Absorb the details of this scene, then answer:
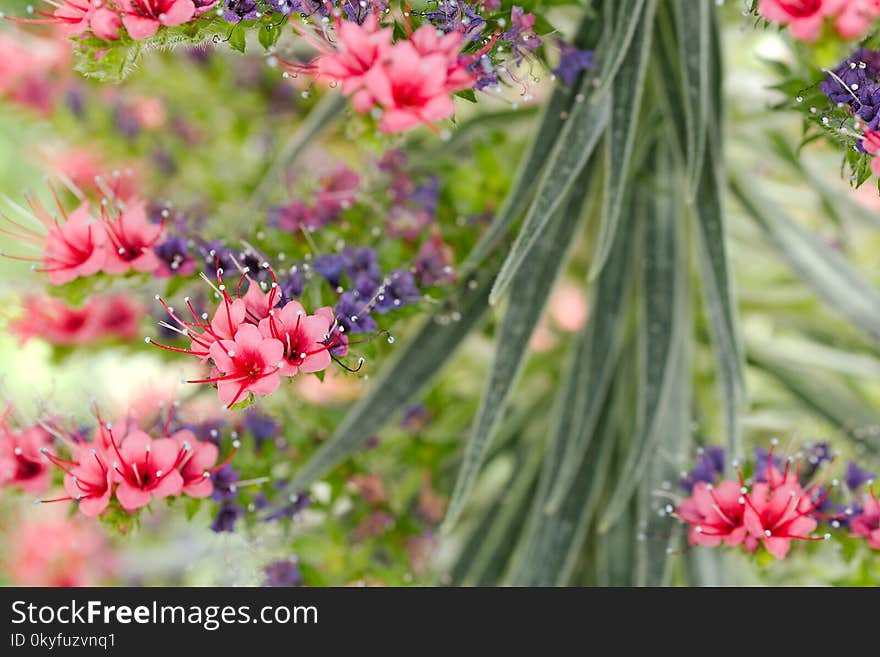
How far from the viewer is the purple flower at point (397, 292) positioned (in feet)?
2.21

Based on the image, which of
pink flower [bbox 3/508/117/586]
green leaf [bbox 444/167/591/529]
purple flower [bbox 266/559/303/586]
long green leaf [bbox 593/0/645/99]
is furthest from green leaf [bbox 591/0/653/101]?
pink flower [bbox 3/508/117/586]

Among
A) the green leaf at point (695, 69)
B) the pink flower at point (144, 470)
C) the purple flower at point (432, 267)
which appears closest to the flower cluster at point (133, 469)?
the pink flower at point (144, 470)

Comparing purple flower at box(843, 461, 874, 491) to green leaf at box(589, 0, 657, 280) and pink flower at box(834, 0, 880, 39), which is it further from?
pink flower at box(834, 0, 880, 39)

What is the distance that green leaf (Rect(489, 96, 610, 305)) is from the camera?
0.63 metres

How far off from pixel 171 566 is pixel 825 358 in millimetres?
1033

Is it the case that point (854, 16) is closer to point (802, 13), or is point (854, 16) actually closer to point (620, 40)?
point (802, 13)

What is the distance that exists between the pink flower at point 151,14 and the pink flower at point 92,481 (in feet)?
0.96

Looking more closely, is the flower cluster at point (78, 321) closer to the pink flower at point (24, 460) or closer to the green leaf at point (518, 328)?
the pink flower at point (24, 460)

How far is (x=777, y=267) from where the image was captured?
1222 millimetres

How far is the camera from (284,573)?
0.85m

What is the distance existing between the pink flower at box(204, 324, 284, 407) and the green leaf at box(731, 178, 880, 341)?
612 mm

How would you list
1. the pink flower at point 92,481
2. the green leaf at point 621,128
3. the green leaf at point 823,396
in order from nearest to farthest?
the pink flower at point 92,481 → the green leaf at point 621,128 → the green leaf at point 823,396
